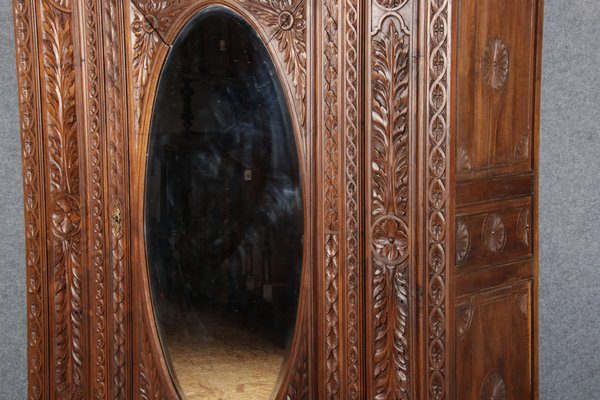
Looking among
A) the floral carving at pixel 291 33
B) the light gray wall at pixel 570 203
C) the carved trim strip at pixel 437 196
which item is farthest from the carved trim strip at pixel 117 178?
the light gray wall at pixel 570 203

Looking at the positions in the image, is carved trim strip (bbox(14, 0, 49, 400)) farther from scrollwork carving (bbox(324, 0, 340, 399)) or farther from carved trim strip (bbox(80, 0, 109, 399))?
scrollwork carving (bbox(324, 0, 340, 399))

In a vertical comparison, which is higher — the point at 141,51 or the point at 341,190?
the point at 141,51

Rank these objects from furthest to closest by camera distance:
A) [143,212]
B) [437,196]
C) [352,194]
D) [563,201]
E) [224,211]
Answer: [563,201]
[143,212]
[224,211]
[352,194]
[437,196]

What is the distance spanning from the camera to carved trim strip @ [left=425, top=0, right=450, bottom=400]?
5.42 ft

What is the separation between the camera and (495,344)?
1.89 m

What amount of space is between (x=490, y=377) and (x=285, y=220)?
641 millimetres

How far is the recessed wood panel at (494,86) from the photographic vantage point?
173 cm

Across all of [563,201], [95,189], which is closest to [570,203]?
[563,201]

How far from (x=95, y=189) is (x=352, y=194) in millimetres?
734

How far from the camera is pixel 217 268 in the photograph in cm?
194

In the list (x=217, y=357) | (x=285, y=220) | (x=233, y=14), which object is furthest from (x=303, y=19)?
(x=217, y=357)

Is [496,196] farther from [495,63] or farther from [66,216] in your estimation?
[66,216]

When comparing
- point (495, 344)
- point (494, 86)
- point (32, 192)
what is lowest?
point (495, 344)

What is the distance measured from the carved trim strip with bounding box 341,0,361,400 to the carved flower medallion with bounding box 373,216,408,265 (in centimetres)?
6
